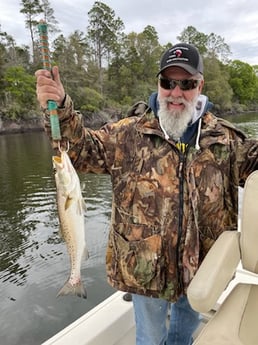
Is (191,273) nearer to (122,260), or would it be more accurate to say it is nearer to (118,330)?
(122,260)

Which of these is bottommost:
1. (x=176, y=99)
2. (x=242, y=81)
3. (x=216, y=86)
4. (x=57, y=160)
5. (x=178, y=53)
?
(x=57, y=160)

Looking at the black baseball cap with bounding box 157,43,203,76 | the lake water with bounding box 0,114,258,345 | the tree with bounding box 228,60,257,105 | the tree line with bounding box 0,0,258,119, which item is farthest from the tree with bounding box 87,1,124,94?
the black baseball cap with bounding box 157,43,203,76

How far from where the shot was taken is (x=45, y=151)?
2062cm

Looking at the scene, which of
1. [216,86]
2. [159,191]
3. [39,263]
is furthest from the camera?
[216,86]

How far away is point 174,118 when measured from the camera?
1.88 metres

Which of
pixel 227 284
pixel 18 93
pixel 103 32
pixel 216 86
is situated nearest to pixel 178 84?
pixel 227 284

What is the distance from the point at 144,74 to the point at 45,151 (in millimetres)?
31763

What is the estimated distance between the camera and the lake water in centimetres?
455

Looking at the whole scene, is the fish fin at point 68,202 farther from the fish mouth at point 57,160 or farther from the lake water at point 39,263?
the lake water at point 39,263

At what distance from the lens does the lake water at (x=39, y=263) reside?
4551mm

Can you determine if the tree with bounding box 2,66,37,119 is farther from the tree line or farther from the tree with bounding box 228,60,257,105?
Answer: the tree with bounding box 228,60,257,105

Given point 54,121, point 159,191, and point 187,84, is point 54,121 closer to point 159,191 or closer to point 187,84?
Result: point 159,191

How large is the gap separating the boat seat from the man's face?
480mm

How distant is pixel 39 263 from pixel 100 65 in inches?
1735
